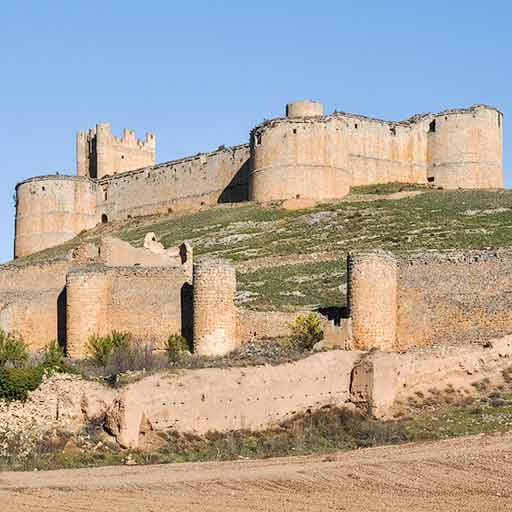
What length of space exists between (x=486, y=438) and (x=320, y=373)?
4308 millimetres

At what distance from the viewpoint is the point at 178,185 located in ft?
195

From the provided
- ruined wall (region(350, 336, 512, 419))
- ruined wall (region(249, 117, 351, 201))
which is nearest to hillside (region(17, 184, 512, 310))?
ruined wall (region(249, 117, 351, 201))

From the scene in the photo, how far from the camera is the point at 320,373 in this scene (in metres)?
26.8

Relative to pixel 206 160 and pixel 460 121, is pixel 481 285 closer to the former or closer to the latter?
pixel 460 121

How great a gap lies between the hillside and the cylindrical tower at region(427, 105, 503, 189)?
2.00 meters

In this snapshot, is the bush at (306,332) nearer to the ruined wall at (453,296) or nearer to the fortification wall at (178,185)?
the ruined wall at (453,296)

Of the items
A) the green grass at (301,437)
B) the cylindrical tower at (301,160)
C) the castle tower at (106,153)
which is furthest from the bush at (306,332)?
the castle tower at (106,153)

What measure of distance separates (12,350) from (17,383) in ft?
21.6

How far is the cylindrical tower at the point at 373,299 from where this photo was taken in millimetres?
30656

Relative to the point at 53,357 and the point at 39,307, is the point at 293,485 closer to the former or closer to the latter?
the point at 53,357

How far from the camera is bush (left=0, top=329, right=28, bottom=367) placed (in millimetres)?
29375

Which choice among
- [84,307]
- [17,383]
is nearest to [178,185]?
[84,307]

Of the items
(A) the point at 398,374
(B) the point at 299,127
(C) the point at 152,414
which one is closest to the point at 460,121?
(B) the point at 299,127

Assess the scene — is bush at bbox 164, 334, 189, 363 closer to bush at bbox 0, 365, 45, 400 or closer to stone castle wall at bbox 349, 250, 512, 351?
stone castle wall at bbox 349, 250, 512, 351
